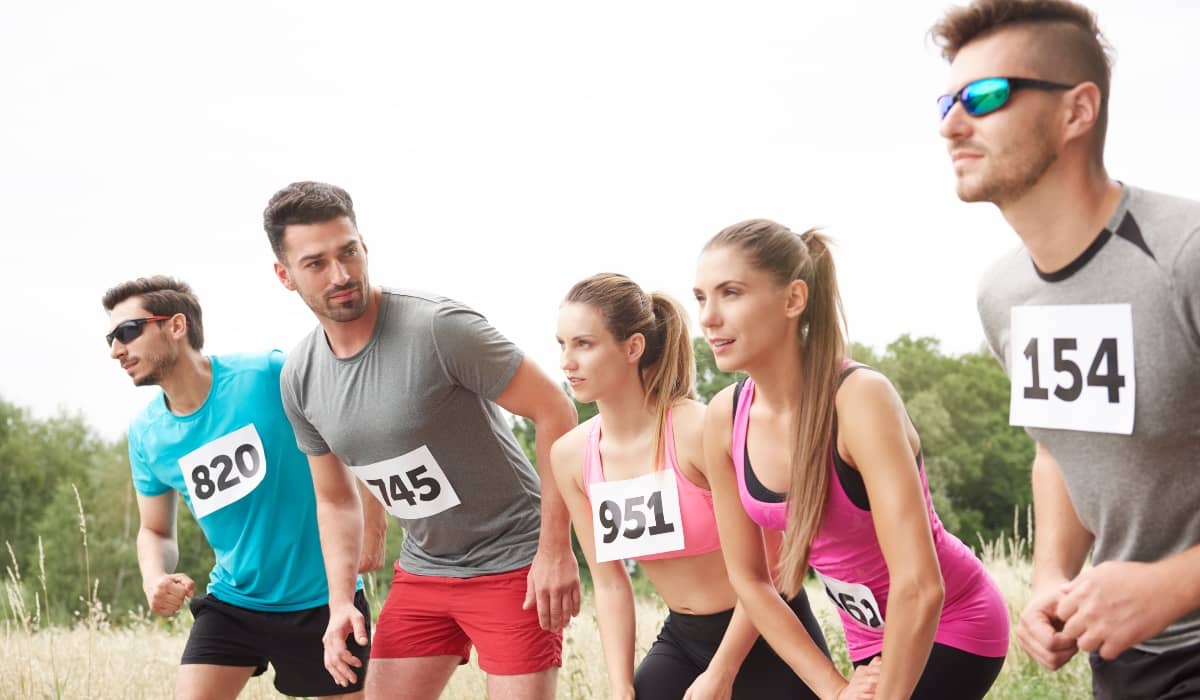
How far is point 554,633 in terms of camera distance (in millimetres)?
3885

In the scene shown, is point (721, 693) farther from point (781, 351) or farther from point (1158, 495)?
point (1158, 495)

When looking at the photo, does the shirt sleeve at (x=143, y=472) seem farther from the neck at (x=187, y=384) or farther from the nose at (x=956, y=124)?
the nose at (x=956, y=124)

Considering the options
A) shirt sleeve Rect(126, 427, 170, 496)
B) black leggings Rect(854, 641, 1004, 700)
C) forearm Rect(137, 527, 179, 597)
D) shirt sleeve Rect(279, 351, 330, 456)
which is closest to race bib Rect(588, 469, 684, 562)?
black leggings Rect(854, 641, 1004, 700)

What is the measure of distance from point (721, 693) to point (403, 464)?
135cm

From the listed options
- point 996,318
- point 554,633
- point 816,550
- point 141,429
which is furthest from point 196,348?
point 996,318

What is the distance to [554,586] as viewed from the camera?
143 inches

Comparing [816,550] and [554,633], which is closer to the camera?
[816,550]

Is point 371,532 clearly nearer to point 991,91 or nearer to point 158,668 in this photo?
point 158,668

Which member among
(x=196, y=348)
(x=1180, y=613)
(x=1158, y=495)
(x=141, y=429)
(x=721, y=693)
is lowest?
(x=721, y=693)

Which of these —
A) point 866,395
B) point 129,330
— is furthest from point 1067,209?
point 129,330

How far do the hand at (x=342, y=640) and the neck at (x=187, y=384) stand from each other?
1.15 m

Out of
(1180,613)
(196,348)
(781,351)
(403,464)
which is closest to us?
(1180,613)

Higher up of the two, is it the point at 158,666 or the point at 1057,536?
the point at 1057,536

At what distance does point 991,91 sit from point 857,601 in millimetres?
1302
